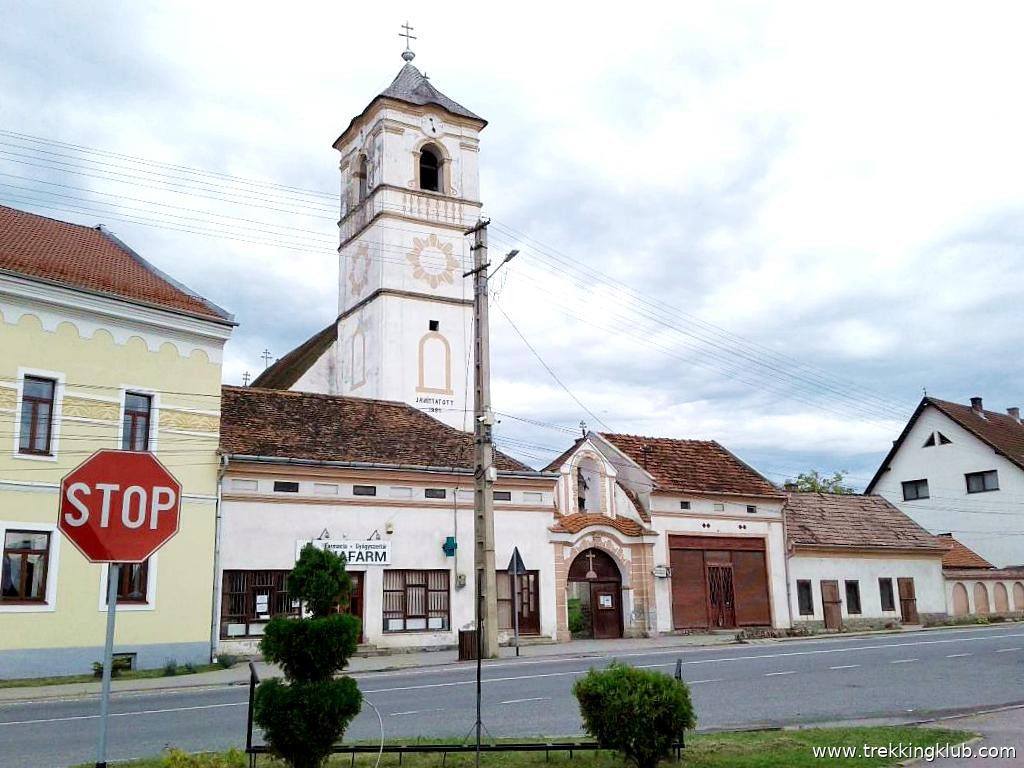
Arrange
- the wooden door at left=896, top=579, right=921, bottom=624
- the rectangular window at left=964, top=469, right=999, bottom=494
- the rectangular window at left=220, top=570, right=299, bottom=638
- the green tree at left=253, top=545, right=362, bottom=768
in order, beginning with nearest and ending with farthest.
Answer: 1. the green tree at left=253, top=545, right=362, bottom=768
2. the rectangular window at left=220, top=570, right=299, bottom=638
3. the wooden door at left=896, top=579, right=921, bottom=624
4. the rectangular window at left=964, top=469, right=999, bottom=494

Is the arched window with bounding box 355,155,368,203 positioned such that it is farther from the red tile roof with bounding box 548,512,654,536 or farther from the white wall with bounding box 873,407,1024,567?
the white wall with bounding box 873,407,1024,567

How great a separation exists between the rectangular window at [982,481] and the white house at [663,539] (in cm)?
1823

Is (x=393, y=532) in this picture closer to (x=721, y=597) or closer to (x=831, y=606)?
(x=721, y=597)

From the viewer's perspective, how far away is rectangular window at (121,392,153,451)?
74.6 feet

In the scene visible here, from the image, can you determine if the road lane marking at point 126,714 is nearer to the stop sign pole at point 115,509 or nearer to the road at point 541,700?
the road at point 541,700

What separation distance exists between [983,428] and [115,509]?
165 feet

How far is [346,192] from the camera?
42.1 metres

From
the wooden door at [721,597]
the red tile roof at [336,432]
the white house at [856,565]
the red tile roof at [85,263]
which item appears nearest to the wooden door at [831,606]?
the white house at [856,565]

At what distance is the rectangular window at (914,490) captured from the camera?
1988 inches

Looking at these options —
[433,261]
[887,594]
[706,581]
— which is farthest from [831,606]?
[433,261]

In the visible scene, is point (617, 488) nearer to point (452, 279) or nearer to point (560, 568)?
point (560, 568)

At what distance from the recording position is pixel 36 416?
2128cm

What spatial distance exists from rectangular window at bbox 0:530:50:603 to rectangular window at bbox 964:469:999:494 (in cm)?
4304

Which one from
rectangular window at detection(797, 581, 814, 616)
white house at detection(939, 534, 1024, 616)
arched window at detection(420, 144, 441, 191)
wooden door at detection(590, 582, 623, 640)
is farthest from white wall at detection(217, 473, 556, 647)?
white house at detection(939, 534, 1024, 616)
